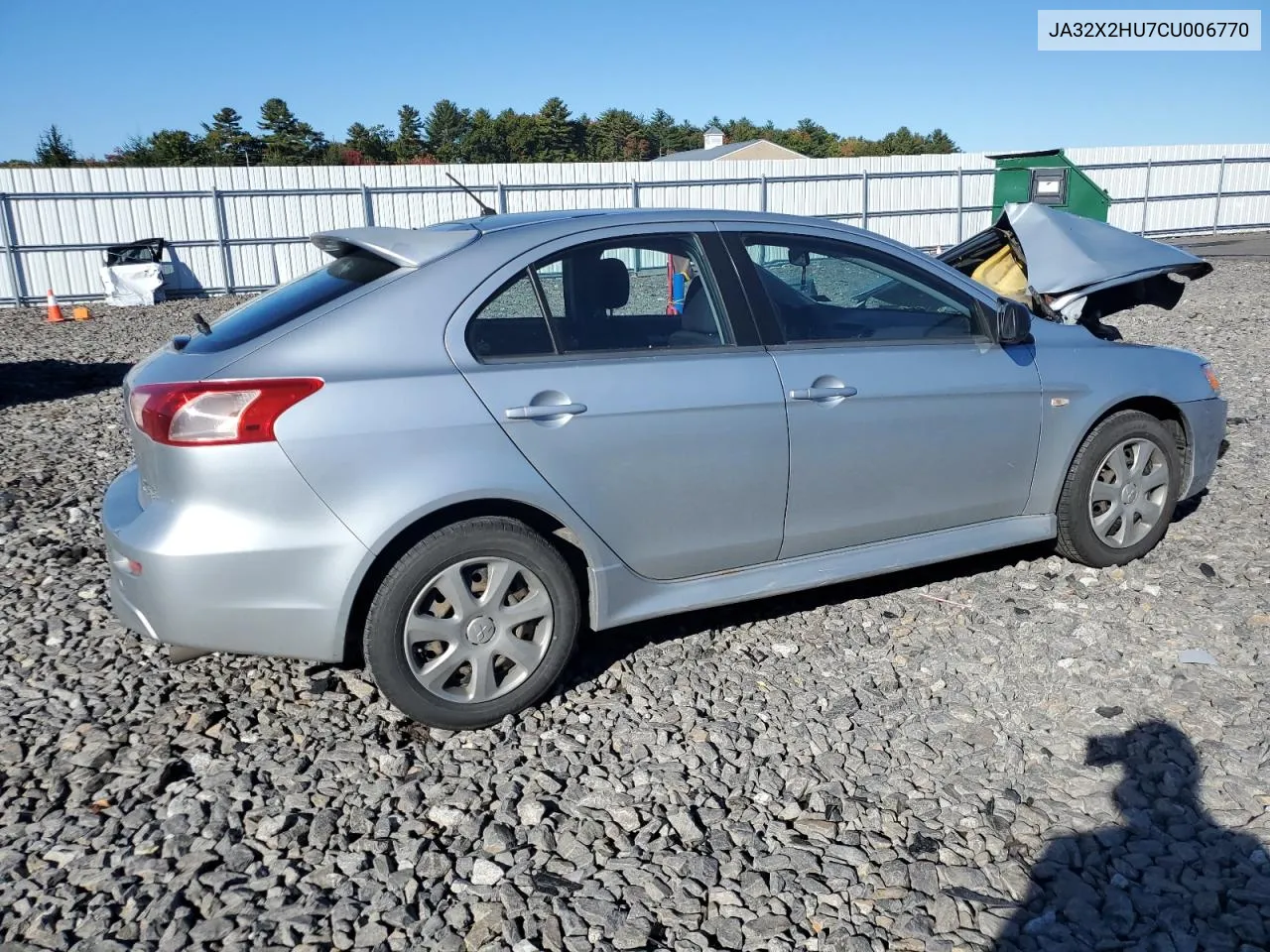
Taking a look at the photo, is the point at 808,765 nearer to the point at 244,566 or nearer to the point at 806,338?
the point at 806,338

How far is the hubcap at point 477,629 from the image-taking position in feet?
10.5

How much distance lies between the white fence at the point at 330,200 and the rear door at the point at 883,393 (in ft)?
48.4

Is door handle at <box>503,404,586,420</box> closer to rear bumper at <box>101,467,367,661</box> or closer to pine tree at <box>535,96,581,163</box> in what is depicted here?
rear bumper at <box>101,467,367,661</box>

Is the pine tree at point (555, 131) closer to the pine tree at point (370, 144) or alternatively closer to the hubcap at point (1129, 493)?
the pine tree at point (370, 144)

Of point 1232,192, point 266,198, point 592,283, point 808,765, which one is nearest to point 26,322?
point 266,198

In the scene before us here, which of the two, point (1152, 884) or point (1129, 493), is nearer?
point (1152, 884)

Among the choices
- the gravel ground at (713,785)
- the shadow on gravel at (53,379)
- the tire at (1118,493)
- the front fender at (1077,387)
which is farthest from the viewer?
the shadow on gravel at (53,379)

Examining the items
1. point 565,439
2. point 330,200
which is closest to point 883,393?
point 565,439

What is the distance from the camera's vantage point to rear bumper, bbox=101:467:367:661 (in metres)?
2.99

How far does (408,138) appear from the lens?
76375mm

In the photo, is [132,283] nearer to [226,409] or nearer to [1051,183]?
A: [226,409]

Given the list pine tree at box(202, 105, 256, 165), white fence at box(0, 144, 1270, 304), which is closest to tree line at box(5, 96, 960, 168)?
pine tree at box(202, 105, 256, 165)

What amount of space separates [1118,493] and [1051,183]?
20933 mm

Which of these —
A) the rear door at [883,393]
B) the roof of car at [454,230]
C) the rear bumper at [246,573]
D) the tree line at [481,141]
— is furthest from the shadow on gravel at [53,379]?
the tree line at [481,141]
